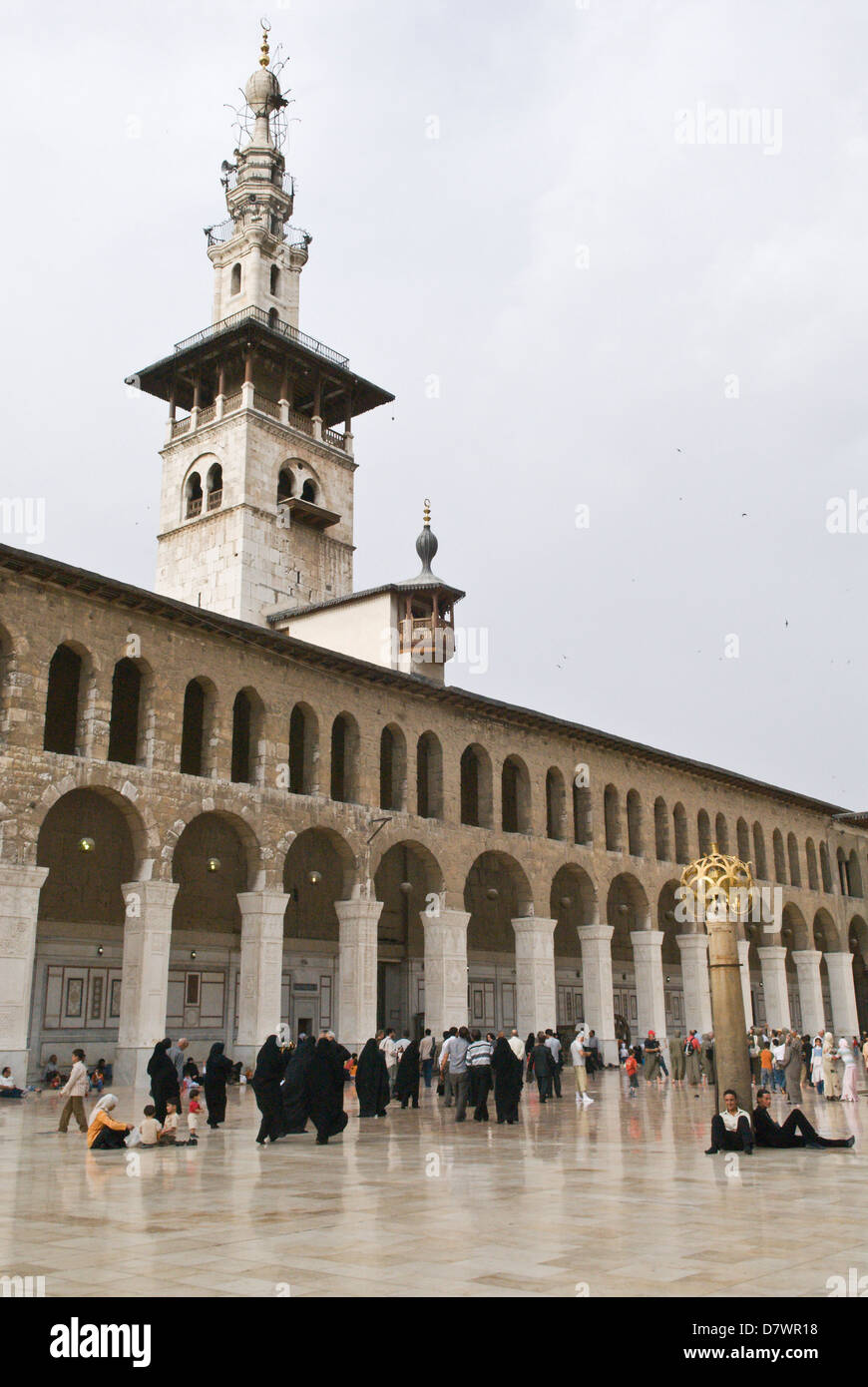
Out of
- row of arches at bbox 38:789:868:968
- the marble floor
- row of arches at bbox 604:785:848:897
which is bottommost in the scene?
the marble floor

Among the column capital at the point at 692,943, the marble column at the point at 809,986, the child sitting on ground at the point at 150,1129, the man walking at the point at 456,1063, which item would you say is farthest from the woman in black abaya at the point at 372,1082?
the marble column at the point at 809,986

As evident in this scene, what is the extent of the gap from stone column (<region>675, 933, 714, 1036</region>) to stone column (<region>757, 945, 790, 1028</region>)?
355 centimetres

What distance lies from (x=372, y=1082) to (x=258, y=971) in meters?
7.62

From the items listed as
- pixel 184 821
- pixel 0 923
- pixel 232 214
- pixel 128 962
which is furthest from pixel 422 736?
pixel 232 214

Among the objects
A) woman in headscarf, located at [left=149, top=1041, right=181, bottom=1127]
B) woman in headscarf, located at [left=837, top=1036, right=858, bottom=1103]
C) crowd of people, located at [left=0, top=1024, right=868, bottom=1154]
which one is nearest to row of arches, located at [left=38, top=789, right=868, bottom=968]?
crowd of people, located at [left=0, top=1024, right=868, bottom=1154]

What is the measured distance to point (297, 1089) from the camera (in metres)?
13.5

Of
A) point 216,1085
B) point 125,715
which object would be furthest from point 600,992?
point 216,1085

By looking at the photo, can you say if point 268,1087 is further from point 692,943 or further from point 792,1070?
point 692,943

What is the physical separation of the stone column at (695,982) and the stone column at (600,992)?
16.7 ft

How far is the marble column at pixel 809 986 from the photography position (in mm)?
40844

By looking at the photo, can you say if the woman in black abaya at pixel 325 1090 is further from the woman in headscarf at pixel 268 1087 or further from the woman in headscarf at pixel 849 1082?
the woman in headscarf at pixel 849 1082

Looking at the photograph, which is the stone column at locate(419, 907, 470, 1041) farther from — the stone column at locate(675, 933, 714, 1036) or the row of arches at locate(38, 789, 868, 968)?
the stone column at locate(675, 933, 714, 1036)

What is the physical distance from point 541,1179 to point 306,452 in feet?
112

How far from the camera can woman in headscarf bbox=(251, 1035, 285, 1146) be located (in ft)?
42.8
